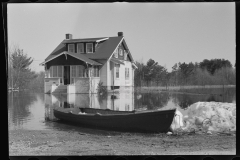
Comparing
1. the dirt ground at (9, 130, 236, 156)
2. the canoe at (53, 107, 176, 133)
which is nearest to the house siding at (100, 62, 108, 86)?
the canoe at (53, 107, 176, 133)

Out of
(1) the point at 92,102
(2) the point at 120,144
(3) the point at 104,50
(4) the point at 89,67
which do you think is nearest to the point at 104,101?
(1) the point at 92,102

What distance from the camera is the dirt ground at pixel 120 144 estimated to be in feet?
16.6

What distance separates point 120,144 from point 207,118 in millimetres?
2452

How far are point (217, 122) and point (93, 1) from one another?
13.5 ft

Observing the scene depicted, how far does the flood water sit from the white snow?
16 centimetres

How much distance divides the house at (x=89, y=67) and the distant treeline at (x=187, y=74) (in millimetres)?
535

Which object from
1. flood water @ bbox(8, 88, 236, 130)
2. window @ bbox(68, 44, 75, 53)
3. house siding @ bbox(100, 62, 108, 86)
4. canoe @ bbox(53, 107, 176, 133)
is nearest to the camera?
canoe @ bbox(53, 107, 176, 133)

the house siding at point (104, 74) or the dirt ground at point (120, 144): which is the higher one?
the house siding at point (104, 74)

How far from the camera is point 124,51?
9062mm

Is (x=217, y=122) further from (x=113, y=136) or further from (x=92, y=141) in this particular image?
(x=92, y=141)

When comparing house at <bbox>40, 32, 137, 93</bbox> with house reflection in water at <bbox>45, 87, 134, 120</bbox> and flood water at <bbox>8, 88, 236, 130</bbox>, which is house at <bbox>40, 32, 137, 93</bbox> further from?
flood water at <bbox>8, 88, 236, 130</bbox>

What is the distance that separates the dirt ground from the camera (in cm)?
506

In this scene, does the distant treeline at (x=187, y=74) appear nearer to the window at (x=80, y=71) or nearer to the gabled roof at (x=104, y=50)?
the gabled roof at (x=104, y=50)

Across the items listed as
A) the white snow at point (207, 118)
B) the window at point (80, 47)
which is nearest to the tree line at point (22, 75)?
the window at point (80, 47)
